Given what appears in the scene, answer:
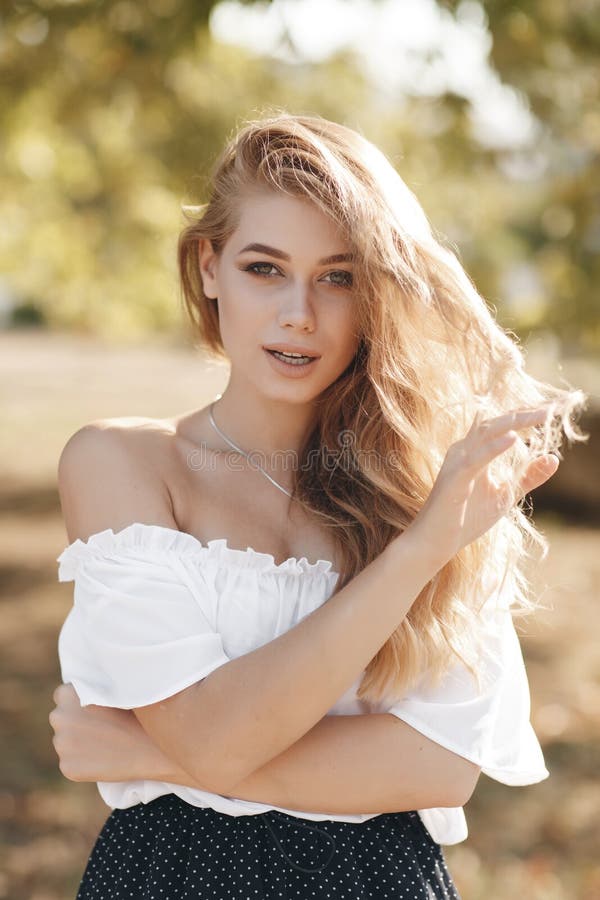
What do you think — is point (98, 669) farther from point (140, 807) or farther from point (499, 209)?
point (499, 209)

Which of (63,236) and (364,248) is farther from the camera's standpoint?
(63,236)

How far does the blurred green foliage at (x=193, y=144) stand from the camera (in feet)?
14.1

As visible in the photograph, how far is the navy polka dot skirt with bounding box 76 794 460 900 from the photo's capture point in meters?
1.83

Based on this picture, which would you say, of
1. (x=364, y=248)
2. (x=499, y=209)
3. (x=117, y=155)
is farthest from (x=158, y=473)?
(x=499, y=209)

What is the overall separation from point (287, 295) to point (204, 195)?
2439mm

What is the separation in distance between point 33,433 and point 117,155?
7.18 m

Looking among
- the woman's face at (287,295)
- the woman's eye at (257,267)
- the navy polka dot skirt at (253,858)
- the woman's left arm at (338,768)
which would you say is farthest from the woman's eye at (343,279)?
the navy polka dot skirt at (253,858)

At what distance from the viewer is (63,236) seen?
8312 mm

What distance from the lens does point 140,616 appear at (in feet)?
5.72

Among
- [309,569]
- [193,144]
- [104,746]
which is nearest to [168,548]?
[309,569]

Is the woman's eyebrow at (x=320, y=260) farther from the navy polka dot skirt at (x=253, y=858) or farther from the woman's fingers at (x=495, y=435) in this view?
the navy polka dot skirt at (x=253, y=858)

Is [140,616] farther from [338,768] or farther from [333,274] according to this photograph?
[333,274]

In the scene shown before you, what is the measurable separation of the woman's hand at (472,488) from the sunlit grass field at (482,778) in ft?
1.50

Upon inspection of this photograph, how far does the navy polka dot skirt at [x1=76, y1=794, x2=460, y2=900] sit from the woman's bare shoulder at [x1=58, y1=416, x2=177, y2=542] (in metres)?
0.55
